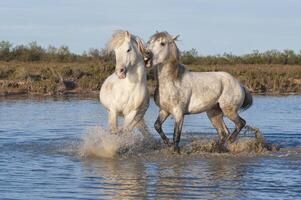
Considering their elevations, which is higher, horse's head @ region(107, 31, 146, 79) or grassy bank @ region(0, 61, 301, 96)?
horse's head @ region(107, 31, 146, 79)

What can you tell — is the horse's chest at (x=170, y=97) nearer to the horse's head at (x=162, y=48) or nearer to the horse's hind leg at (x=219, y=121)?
the horse's head at (x=162, y=48)

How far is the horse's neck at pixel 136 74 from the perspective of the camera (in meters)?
11.3

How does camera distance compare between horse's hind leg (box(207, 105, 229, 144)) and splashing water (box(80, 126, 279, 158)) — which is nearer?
splashing water (box(80, 126, 279, 158))

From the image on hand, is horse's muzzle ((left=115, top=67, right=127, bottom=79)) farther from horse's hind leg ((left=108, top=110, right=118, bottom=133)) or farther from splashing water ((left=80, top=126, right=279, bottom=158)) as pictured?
splashing water ((left=80, top=126, right=279, bottom=158))

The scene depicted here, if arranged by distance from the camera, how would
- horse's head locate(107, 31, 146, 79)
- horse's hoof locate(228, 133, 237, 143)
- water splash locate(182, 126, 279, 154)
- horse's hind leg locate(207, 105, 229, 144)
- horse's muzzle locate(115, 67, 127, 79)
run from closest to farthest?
horse's muzzle locate(115, 67, 127, 79)
horse's head locate(107, 31, 146, 79)
water splash locate(182, 126, 279, 154)
horse's hoof locate(228, 133, 237, 143)
horse's hind leg locate(207, 105, 229, 144)

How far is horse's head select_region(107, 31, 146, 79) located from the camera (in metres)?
11.1

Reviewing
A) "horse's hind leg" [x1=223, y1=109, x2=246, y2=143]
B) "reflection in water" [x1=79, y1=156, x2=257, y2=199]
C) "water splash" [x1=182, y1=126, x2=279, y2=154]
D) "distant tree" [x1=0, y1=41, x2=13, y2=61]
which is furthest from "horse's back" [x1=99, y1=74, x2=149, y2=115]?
"distant tree" [x1=0, y1=41, x2=13, y2=61]

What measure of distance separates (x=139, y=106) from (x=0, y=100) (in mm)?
15540

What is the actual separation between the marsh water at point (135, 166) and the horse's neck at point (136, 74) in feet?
3.03

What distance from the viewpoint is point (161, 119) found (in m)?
12.0

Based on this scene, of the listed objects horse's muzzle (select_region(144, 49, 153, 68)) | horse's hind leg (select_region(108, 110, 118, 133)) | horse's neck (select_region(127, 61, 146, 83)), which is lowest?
horse's hind leg (select_region(108, 110, 118, 133))

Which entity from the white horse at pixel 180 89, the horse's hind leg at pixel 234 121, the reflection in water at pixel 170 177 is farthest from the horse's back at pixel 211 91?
the reflection in water at pixel 170 177

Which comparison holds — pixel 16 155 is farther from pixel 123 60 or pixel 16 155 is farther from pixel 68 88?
pixel 68 88

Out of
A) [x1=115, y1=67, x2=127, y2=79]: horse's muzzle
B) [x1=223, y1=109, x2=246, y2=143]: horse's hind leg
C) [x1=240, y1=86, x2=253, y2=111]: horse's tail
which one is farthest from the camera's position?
[x1=240, y1=86, x2=253, y2=111]: horse's tail
